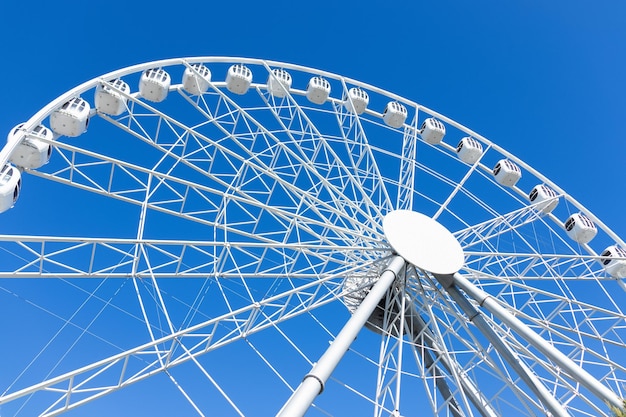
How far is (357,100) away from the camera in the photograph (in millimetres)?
21609

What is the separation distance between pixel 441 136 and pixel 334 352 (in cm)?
1388

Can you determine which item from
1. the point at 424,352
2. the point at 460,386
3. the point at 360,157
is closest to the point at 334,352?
the point at 460,386

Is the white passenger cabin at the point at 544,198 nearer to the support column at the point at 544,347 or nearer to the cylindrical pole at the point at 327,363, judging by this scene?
the support column at the point at 544,347

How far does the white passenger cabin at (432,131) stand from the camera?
2248cm

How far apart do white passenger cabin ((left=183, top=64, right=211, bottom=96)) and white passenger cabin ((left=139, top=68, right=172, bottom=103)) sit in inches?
38.6

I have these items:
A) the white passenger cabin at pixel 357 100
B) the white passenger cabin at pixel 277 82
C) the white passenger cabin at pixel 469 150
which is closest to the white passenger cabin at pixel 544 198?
the white passenger cabin at pixel 469 150

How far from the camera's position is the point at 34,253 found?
11742mm

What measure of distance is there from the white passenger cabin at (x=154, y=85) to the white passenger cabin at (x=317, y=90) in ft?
19.9

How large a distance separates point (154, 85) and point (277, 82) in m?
4.70

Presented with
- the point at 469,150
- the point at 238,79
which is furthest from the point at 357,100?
the point at 238,79

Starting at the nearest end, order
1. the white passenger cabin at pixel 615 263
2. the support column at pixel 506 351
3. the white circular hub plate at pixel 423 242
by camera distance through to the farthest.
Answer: the support column at pixel 506 351 < the white circular hub plate at pixel 423 242 < the white passenger cabin at pixel 615 263

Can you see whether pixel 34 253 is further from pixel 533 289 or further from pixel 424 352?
pixel 533 289

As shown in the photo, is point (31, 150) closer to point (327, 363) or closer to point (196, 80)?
point (196, 80)

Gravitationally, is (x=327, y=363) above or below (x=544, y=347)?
below
